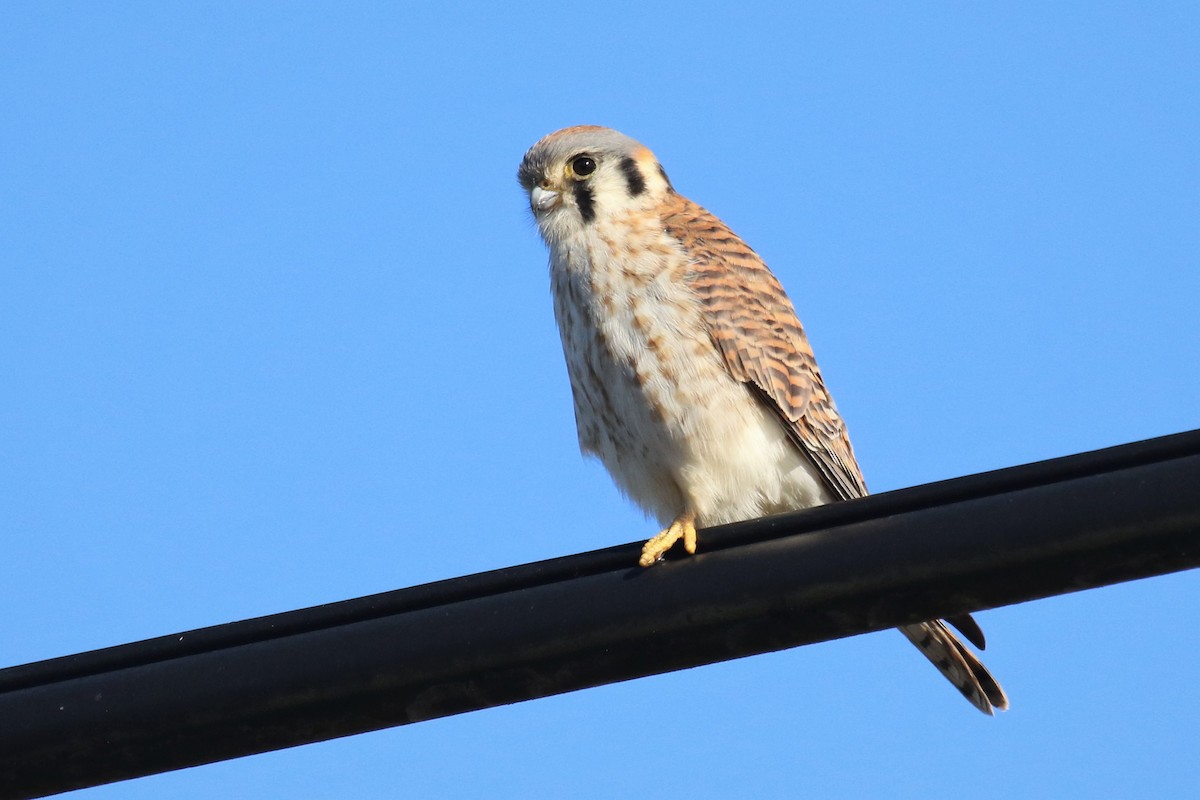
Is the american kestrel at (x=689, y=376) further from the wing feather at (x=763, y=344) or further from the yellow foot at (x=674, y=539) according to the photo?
the yellow foot at (x=674, y=539)

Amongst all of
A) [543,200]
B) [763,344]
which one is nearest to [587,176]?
[543,200]

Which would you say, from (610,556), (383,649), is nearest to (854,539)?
(610,556)

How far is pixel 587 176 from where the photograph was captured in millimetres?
5410

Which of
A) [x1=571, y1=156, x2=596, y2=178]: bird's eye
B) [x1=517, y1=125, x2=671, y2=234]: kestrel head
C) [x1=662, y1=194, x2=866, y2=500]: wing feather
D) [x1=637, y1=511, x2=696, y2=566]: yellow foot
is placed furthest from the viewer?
[x1=571, y1=156, x2=596, y2=178]: bird's eye

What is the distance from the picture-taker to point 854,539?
8.86 feet

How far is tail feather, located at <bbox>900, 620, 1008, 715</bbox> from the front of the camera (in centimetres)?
457

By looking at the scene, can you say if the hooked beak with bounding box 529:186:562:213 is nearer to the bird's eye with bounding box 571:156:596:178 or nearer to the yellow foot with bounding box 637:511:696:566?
the bird's eye with bounding box 571:156:596:178

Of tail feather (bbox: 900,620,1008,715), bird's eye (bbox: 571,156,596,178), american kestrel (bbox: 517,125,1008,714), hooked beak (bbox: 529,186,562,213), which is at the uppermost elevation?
bird's eye (bbox: 571,156,596,178)

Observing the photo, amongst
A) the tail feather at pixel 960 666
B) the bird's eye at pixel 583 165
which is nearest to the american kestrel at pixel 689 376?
the tail feather at pixel 960 666

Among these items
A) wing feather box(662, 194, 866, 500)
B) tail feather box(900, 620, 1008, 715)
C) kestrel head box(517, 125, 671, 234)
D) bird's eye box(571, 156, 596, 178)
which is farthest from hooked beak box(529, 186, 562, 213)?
tail feather box(900, 620, 1008, 715)

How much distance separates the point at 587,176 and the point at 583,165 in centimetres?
7

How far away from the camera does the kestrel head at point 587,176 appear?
5.25 metres

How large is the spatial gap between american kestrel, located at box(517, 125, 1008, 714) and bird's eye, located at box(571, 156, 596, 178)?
0.11 meters

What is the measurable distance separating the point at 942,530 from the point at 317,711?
1.19 metres
